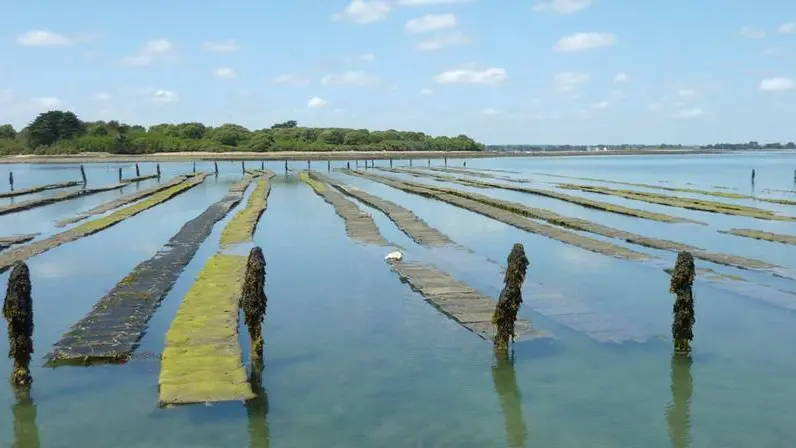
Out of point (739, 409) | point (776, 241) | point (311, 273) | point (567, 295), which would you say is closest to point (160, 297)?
point (311, 273)

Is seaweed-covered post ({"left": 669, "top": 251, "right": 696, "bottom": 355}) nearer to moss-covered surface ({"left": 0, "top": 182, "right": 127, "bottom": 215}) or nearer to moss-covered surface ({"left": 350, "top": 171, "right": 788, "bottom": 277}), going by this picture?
moss-covered surface ({"left": 350, "top": 171, "right": 788, "bottom": 277})

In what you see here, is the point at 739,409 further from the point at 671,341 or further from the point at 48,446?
the point at 48,446

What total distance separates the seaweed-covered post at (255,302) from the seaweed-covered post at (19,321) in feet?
12.9

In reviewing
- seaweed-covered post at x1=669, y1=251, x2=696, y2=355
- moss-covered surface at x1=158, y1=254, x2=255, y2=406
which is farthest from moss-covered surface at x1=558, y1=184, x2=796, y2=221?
moss-covered surface at x1=158, y1=254, x2=255, y2=406

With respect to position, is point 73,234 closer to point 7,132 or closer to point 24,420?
point 24,420

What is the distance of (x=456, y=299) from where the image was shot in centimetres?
1947

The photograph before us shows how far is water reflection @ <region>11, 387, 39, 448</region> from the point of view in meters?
11.5

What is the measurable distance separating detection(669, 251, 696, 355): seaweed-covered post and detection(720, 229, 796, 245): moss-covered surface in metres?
17.1

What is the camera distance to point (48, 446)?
11.4 m

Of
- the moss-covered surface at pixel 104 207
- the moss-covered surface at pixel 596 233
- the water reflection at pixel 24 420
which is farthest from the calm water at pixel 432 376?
the moss-covered surface at pixel 104 207

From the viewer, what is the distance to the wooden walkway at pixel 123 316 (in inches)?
579

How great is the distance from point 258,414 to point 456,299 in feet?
27.2

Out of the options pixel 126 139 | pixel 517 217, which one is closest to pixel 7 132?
pixel 126 139

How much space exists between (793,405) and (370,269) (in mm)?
14369
